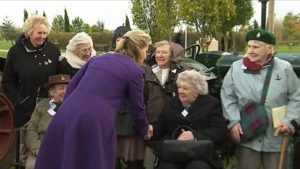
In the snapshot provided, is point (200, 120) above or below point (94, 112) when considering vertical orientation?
below

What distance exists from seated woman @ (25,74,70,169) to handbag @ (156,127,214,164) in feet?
4.09

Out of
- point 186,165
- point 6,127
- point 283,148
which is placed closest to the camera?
point 283,148

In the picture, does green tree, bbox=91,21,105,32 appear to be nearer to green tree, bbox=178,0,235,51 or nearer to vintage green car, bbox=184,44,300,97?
green tree, bbox=178,0,235,51

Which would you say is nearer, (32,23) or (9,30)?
(32,23)

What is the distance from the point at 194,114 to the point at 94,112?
4.27 ft

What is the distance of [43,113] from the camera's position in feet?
15.6

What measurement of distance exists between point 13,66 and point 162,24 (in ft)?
49.5

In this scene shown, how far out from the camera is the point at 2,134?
5.17 meters

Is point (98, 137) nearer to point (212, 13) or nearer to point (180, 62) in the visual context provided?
point (180, 62)

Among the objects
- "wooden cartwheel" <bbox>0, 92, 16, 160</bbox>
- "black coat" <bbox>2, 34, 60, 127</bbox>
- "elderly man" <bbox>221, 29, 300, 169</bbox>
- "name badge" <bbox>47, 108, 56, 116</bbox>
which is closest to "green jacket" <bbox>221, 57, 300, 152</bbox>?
"elderly man" <bbox>221, 29, 300, 169</bbox>

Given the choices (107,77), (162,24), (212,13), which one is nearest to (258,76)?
(107,77)

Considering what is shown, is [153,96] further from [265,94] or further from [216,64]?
[216,64]

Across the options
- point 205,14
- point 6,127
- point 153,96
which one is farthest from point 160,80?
point 205,14

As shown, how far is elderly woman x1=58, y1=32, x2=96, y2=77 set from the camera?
16.3 feet
